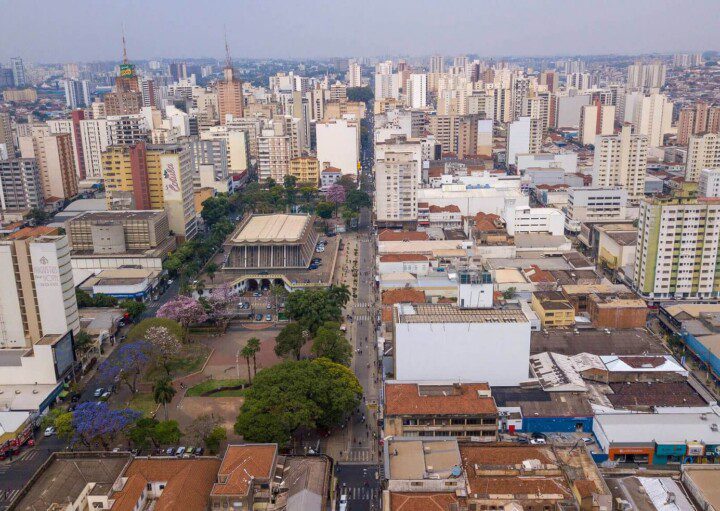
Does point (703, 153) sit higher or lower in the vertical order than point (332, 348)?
higher

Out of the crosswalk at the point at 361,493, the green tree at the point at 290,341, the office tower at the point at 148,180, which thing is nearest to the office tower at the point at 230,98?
the office tower at the point at 148,180

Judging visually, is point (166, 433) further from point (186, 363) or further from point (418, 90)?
point (418, 90)

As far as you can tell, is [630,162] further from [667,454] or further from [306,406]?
[306,406]

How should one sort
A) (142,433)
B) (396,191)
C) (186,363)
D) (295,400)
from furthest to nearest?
(396,191) < (186,363) < (295,400) < (142,433)

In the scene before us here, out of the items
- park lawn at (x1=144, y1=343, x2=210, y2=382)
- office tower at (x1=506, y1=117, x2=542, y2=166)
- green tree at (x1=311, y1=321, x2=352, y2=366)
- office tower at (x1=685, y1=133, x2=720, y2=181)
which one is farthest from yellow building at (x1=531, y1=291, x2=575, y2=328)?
office tower at (x1=506, y1=117, x2=542, y2=166)

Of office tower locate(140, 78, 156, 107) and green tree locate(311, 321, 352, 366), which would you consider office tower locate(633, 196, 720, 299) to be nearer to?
green tree locate(311, 321, 352, 366)

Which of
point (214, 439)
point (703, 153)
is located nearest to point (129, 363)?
point (214, 439)
